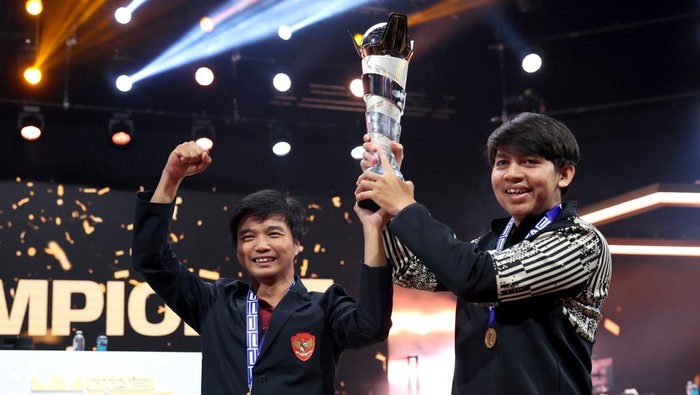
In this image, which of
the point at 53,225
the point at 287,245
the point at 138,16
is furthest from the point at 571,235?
the point at 53,225

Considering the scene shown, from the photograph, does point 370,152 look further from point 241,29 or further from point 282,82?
point 241,29

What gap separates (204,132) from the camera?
8.16 metres

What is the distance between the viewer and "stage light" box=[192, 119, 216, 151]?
26.6 feet

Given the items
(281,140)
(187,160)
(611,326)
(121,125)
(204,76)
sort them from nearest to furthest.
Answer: (187,160), (204,76), (121,125), (281,140), (611,326)

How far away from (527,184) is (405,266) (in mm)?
381

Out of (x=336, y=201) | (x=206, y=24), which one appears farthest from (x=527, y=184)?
(x=336, y=201)

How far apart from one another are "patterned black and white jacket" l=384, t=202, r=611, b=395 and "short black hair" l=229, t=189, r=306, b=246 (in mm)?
781

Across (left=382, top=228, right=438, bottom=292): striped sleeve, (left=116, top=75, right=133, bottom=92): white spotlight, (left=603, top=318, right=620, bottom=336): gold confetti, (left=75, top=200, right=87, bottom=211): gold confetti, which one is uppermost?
(left=116, top=75, right=133, bottom=92): white spotlight

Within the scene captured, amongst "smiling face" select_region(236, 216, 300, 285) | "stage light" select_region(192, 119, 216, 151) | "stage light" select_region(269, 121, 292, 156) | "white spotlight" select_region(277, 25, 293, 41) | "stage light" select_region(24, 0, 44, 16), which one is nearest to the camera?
"smiling face" select_region(236, 216, 300, 285)

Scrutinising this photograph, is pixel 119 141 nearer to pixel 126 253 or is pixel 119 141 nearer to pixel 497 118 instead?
pixel 126 253

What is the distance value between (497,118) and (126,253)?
3.67 m

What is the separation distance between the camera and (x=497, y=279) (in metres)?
1.79

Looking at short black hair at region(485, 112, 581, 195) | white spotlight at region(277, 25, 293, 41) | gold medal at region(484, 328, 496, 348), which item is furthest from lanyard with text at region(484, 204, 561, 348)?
white spotlight at region(277, 25, 293, 41)

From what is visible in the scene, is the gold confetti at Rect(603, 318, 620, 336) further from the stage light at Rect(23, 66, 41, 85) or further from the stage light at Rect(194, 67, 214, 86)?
the stage light at Rect(23, 66, 41, 85)
